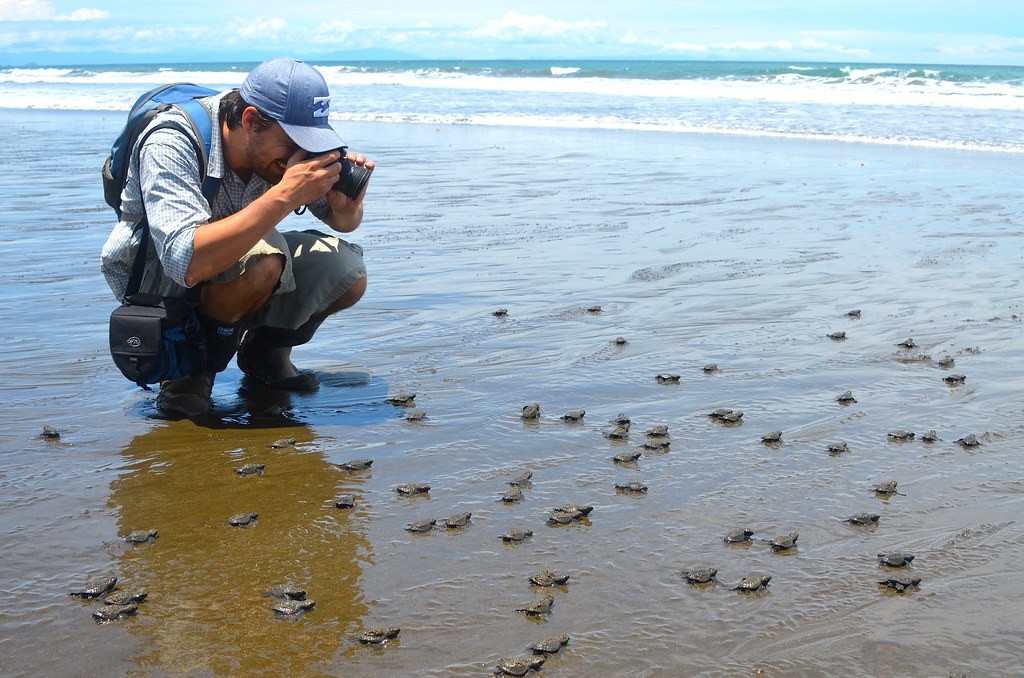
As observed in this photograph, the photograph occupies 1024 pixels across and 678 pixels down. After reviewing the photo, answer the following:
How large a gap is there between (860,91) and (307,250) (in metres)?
33.0

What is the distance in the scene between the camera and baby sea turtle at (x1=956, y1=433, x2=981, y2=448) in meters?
4.36

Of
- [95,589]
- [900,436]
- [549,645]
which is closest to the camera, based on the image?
[549,645]

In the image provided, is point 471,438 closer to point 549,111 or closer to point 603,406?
point 603,406

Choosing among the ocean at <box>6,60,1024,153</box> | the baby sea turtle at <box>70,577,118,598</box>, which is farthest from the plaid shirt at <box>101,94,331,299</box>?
the ocean at <box>6,60,1024,153</box>

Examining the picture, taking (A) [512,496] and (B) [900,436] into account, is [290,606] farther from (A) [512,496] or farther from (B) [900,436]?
(B) [900,436]

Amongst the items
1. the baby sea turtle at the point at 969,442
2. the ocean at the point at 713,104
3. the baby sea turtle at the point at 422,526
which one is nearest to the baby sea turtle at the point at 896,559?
the baby sea turtle at the point at 969,442

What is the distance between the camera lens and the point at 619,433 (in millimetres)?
4449

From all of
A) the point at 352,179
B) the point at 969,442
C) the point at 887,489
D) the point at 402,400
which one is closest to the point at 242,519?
the point at 402,400

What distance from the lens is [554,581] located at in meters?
3.14

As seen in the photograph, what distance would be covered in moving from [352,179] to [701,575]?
2492mm

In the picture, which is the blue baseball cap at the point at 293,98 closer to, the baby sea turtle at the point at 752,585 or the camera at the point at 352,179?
the camera at the point at 352,179

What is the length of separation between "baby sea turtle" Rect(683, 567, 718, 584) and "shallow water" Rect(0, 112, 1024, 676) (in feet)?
0.18

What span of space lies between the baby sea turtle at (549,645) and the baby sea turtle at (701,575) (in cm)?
54

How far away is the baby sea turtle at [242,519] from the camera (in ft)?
11.6
